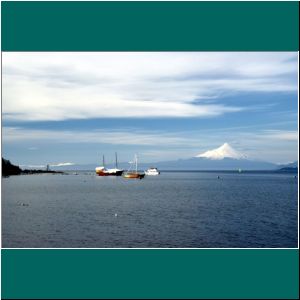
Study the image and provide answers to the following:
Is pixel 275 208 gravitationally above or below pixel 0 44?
below

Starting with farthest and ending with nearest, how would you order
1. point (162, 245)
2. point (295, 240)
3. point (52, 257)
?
point (295, 240), point (162, 245), point (52, 257)

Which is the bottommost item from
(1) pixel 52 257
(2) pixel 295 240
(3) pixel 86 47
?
(2) pixel 295 240

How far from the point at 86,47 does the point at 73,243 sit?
11.2 meters

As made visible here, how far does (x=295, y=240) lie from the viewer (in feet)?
66.2

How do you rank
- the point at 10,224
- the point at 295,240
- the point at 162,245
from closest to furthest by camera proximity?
the point at 162,245, the point at 295,240, the point at 10,224

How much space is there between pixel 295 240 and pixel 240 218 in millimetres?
7705

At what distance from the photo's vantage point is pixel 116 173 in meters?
107

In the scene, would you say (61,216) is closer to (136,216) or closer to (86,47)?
(136,216)

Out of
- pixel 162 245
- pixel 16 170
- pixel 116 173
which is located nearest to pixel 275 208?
pixel 162 245

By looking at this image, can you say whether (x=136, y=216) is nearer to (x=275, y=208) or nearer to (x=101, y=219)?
(x=101, y=219)

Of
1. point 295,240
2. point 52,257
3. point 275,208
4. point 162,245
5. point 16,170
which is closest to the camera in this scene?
point 52,257

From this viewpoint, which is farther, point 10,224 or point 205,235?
point 10,224

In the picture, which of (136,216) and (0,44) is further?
(136,216)

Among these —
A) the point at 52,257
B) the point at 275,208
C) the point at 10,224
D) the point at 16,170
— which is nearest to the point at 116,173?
the point at 16,170
